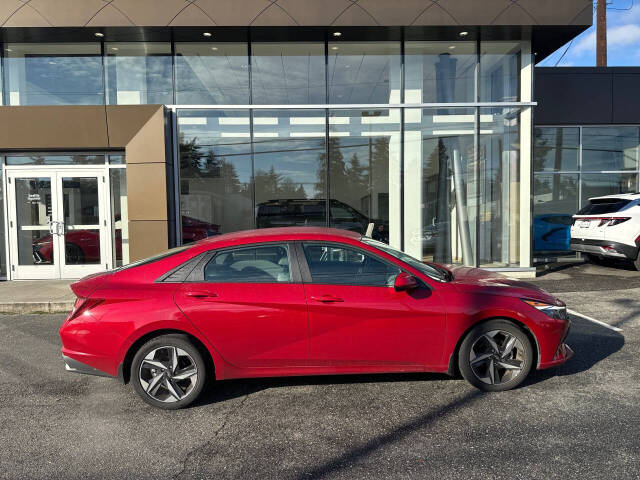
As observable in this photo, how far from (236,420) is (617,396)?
125 inches

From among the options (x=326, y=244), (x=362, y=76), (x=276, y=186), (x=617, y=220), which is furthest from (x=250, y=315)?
(x=617, y=220)

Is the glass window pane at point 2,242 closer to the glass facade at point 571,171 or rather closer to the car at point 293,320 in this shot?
the car at point 293,320

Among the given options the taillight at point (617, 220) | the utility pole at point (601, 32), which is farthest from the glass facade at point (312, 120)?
the utility pole at point (601, 32)

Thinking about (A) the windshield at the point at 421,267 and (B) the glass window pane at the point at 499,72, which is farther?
(B) the glass window pane at the point at 499,72

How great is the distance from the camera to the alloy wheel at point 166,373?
141 inches

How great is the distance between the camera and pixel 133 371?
11.8ft

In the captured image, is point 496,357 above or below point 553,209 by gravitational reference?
below

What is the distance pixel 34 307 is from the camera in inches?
286

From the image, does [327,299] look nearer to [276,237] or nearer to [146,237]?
[276,237]

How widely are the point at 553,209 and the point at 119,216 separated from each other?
38.2 ft

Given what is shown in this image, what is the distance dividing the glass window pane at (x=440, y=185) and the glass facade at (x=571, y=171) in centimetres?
375

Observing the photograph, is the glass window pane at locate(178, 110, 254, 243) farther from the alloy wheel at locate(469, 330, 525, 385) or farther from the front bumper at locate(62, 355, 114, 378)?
the alloy wheel at locate(469, 330, 525, 385)

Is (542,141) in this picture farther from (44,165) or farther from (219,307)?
(44,165)

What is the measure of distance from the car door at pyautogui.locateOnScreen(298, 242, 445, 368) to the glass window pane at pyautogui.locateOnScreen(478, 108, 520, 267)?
6791 millimetres
